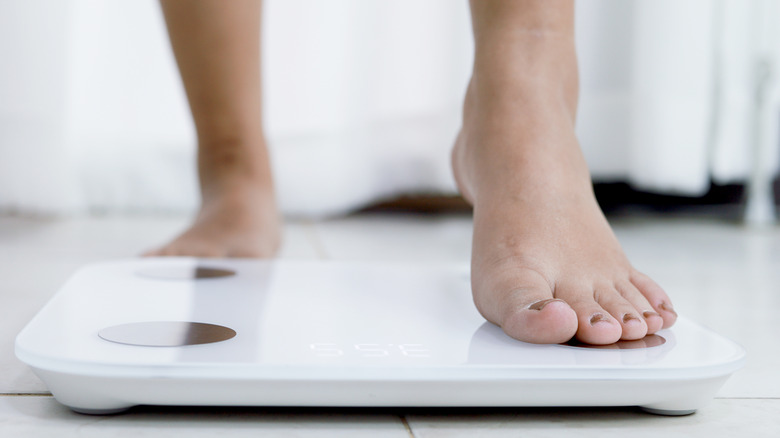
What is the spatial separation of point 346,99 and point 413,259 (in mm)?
635

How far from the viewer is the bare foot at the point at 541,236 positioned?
529 mm

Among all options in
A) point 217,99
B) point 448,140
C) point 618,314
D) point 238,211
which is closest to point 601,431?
point 618,314

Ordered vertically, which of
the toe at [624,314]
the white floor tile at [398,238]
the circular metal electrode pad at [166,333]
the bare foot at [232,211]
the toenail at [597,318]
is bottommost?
the white floor tile at [398,238]

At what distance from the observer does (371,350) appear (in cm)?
48

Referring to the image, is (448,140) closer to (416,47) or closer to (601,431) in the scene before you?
(416,47)

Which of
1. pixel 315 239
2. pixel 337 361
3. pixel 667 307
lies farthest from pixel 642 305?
pixel 315 239

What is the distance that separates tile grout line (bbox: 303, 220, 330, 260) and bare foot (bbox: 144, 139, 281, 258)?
0.38 ft

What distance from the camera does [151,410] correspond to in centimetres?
47

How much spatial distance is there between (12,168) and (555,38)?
1.26m

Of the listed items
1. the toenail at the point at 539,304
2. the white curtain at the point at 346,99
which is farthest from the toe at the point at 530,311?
the white curtain at the point at 346,99

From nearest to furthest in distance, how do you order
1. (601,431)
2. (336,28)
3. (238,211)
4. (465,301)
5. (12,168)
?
(601,431) → (465,301) → (238,211) → (12,168) → (336,28)

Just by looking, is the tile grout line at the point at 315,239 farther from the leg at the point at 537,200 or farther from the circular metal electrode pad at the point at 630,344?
the circular metal electrode pad at the point at 630,344

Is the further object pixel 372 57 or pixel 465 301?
pixel 372 57

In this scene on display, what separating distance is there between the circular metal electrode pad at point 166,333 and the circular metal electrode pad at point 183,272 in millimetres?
221
